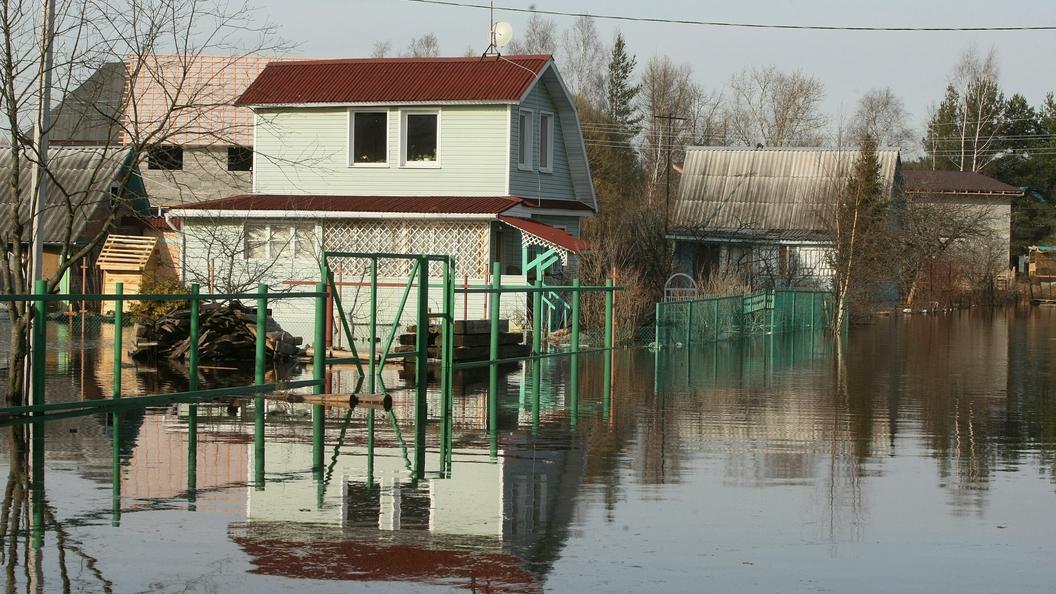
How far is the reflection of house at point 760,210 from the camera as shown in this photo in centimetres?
5131

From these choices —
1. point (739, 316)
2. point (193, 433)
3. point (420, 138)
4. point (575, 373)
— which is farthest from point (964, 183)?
point (193, 433)

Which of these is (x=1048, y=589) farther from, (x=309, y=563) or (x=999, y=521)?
(x=309, y=563)

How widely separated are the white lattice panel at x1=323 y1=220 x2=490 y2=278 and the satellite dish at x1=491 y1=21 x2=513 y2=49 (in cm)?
508

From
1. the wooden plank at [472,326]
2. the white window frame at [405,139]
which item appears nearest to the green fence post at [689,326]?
the wooden plank at [472,326]

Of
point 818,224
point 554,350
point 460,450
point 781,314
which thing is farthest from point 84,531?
point 818,224

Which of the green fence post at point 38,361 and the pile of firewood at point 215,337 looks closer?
the green fence post at point 38,361

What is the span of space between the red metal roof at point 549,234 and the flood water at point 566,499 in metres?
12.0

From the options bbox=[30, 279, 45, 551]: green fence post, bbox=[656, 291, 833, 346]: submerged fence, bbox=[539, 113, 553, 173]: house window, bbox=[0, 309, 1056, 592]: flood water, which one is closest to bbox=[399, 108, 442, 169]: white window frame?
bbox=[539, 113, 553, 173]: house window

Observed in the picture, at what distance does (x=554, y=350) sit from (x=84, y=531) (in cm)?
2015

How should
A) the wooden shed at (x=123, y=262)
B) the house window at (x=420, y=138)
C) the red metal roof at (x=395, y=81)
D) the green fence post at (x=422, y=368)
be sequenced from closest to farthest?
the green fence post at (x=422, y=368) < the red metal roof at (x=395, y=81) < the house window at (x=420, y=138) < the wooden shed at (x=123, y=262)

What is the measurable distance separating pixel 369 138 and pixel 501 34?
430 cm

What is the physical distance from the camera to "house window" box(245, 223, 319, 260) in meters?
35.3

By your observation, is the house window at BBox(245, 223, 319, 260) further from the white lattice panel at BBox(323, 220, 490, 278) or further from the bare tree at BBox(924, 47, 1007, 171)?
the bare tree at BBox(924, 47, 1007, 171)

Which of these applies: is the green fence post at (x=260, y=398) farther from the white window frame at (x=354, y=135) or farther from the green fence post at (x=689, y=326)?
the white window frame at (x=354, y=135)
